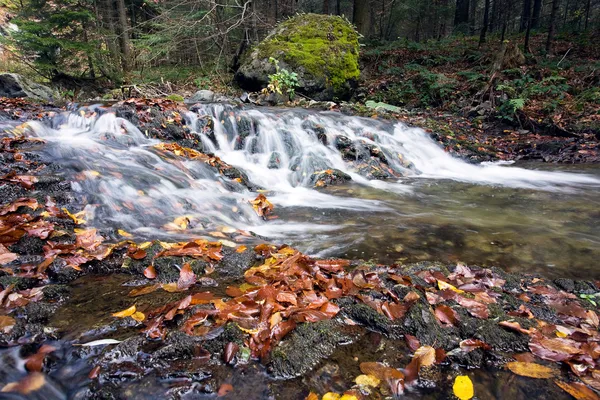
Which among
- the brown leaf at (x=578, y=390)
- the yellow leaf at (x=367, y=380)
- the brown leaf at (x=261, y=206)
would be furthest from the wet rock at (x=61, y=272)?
the brown leaf at (x=578, y=390)

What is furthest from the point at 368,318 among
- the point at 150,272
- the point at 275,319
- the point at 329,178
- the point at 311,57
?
the point at 311,57

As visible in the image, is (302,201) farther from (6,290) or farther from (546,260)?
(6,290)

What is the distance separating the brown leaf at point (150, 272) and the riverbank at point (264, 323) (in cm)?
Answer: 1

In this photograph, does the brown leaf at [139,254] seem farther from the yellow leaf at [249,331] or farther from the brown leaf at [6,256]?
the yellow leaf at [249,331]

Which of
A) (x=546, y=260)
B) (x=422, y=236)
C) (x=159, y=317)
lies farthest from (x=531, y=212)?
(x=159, y=317)

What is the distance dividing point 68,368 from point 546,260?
13.2 ft

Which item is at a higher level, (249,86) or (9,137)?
(249,86)

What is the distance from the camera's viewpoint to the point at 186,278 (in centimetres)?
260

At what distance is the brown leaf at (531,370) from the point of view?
180 cm

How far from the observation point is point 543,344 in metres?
2.01

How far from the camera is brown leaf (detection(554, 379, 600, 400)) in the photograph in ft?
5.47

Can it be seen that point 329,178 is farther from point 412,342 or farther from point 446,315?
point 412,342

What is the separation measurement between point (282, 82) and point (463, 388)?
10.9 m

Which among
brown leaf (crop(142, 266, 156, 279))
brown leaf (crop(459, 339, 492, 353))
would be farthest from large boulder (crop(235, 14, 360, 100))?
brown leaf (crop(459, 339, 492, 353))
